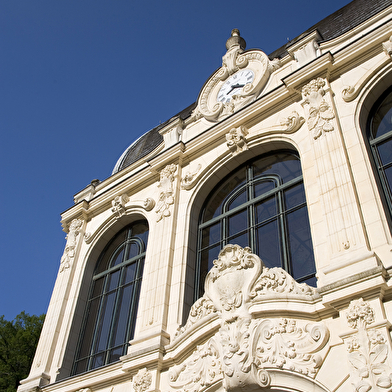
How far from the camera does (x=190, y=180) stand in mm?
13086

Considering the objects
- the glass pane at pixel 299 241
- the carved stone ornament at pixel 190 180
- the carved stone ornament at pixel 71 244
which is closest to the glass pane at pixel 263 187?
the glass pane at pixel 299 241

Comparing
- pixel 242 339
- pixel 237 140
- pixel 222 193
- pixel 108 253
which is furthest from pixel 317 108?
pixel 108 253

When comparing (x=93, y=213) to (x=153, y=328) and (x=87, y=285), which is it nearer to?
(x=87, y=285)

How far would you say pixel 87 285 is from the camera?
14.4m

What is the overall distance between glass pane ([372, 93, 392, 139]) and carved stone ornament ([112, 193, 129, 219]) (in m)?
7.93

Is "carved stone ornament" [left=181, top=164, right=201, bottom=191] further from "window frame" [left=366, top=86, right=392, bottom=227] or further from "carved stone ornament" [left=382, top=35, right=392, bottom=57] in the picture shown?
"carved stone ornament" [left=382, top=35, right=392, bottom=57]

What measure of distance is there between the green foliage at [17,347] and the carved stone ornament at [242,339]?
36.8 feet

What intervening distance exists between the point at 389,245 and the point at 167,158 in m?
7.52

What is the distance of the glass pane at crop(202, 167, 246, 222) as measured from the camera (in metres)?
12.6

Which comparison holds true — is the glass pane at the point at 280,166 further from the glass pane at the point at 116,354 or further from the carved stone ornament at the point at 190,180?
the glass pane at the point at 116,354

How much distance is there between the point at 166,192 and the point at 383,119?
6095 mm

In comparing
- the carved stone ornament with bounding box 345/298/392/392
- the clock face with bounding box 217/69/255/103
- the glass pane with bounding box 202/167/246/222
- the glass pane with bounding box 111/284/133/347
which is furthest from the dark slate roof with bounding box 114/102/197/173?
the carved stone ornament with bounding box 345/298/392/392

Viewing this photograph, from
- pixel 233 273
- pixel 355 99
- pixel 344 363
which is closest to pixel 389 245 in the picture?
pixel 344 363

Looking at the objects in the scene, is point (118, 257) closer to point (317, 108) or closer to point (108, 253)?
point (108, 253)
